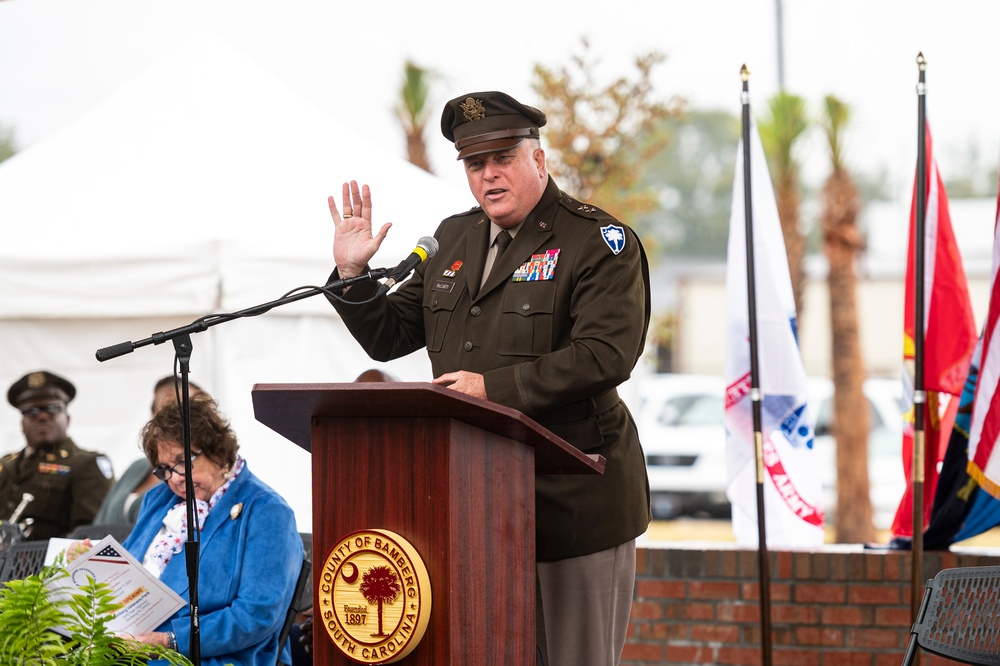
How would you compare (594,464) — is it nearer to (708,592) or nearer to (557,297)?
(557,297)

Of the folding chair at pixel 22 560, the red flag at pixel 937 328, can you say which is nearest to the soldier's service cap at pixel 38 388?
the folding chair at pixel 22 560

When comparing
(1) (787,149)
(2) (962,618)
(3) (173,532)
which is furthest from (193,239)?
(1) (787,149)

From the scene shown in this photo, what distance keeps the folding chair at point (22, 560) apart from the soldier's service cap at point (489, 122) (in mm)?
2299

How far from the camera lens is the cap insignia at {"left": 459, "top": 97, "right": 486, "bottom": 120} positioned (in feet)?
10.3

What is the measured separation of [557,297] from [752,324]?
91.1 inches

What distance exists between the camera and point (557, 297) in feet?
10.0

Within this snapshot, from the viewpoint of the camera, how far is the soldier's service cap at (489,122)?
3.11 metres

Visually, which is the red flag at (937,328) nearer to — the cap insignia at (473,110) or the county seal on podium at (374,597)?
the cap insignia at (473,110)

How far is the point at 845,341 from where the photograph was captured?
570 inches

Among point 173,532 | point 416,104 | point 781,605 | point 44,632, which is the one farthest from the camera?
point 416,104

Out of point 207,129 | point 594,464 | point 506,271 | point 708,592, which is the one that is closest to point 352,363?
point 207,129

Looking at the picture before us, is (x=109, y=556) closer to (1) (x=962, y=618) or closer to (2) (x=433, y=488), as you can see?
(2) (x=433, y=488)

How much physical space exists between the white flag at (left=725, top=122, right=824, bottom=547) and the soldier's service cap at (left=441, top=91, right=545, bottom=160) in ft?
8.29

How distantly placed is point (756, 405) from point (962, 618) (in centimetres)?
189
